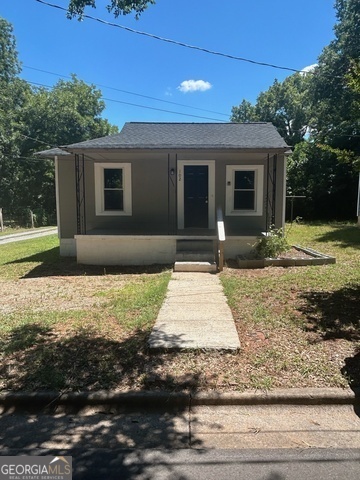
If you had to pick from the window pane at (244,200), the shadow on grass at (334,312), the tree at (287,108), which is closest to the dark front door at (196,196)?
the window pane at (244,200)

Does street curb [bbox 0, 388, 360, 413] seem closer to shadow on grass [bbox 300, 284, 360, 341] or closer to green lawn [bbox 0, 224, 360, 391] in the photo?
green lawn [bbox 0, 224, 360, 391]

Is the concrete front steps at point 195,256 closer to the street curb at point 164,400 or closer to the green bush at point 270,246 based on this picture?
the green bush at point 270,246

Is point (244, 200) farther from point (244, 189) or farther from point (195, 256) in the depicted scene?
point (195, 256)

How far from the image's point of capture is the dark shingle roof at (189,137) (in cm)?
845

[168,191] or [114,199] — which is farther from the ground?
[168,191]

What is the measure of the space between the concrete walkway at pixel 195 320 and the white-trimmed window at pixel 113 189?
4271 millimetres

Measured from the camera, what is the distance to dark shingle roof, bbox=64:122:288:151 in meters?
8.45

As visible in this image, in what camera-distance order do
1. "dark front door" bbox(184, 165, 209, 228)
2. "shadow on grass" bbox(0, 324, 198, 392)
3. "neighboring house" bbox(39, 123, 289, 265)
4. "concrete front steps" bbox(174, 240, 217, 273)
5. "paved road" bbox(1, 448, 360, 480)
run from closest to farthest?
"paved road" bbox(1, 448, 360, 480)
"shadow on grass" bbox(0, 324, 198, 392)
"concrete front steps" bbox(174, 240, 217, 273)
"neighboring house" bbox(39, 123, 289, 265)
"dark front door" bbox(184, 165, 209, 228)

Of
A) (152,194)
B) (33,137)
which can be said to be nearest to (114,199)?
(152,194)

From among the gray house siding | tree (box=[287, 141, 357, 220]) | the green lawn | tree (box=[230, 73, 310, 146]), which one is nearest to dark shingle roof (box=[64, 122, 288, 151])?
the gray house siding

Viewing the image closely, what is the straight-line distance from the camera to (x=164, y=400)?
2914 mm

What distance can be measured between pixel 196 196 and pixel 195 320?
6074 mm

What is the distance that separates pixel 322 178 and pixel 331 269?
43.8ft

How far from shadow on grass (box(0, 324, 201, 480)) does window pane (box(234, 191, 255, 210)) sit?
22.9 ft
